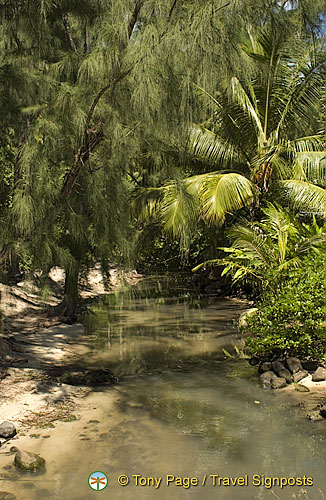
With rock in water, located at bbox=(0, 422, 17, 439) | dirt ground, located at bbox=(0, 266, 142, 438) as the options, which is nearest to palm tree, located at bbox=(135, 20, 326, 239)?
dirt ground, located at bbox=(0, 266, 142, 438)

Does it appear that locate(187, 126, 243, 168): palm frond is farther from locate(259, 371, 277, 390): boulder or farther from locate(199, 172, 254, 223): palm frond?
locate(259, 371, 277, 390): boulder

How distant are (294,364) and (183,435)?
100 inches

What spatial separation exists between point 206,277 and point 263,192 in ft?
23.2

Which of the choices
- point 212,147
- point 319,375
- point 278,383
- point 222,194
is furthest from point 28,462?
point 212,147

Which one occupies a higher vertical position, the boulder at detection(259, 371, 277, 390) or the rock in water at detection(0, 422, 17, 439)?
the rock in water at detection(0, 422, 17, 439)

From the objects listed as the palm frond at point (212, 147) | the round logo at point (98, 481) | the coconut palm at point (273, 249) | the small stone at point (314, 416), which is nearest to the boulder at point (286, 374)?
the small stone at point (314, 416)

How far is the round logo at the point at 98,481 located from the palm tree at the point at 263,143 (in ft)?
21.6

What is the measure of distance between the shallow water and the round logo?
0.05 metres

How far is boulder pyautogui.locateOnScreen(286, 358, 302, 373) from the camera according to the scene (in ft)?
24.9

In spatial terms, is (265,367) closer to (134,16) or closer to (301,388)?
(301,388)

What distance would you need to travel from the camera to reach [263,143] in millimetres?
11852

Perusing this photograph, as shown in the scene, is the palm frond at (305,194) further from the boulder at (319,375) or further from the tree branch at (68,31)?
the tree branch at (68,31)

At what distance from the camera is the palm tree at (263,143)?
11.1 m

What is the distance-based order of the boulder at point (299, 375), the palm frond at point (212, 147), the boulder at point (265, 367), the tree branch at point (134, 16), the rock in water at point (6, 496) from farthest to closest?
the palm frond at point (212, 147) < the boulder at point (265, 367) < the boulder at point (299, 375) < the tree branch at point (134, 16) < the rock in water at point (6, 496)
